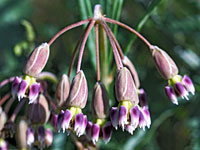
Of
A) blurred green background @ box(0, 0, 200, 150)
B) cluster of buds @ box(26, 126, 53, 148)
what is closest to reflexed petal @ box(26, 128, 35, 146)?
cluster of buds @ box(26, 126, 53, 148)

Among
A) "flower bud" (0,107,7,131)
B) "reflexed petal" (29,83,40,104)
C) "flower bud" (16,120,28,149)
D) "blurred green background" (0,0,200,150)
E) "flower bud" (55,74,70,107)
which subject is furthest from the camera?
"blurred green background" (0,0,200,150)

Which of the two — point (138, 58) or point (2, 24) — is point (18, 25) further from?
point (138, 58)

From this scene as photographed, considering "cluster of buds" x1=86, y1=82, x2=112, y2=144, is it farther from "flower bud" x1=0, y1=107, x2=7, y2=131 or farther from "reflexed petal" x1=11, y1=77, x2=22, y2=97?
"flower bud" x1=0, y1=107, x2=7, y2=131

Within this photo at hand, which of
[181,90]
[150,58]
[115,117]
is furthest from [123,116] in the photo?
[150,58]

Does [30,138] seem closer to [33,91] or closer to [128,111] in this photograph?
[33,91]

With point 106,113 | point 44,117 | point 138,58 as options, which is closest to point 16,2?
point 138,58

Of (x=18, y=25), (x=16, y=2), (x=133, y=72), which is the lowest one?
(x=133, y=72)
